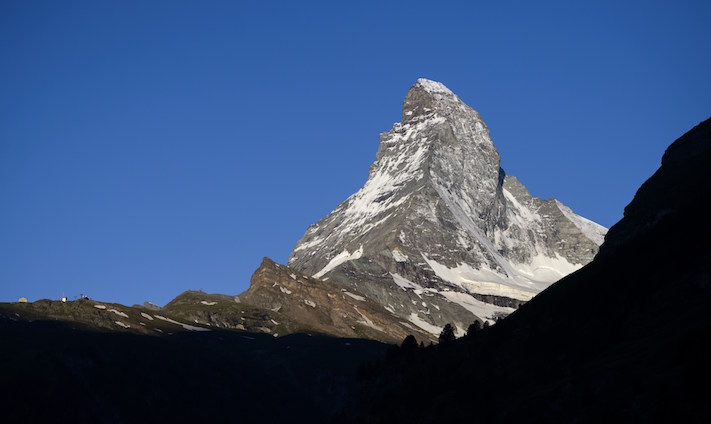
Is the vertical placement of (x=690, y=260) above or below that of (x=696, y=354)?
above

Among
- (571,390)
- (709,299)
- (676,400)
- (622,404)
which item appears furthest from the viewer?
(709,299)

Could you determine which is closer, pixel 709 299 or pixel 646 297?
pixel 709 299

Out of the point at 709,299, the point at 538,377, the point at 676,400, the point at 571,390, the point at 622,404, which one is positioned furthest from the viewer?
the point at 538,377

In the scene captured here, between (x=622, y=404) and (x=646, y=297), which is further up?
(x=646, y=297)

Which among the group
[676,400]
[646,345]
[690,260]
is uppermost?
[690,260]

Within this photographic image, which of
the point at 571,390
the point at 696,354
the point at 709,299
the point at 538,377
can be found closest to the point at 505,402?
the point at 538,377

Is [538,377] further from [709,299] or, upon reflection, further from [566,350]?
[709,299]

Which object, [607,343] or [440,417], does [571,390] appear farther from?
[440,417]

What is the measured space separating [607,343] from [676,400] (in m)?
52.1

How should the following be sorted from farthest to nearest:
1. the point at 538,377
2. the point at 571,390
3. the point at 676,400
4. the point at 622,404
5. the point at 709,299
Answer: the point at 538,377 → the point at 709,299 → the point at 571,390 → the point at 622,404 → the point at 676,400

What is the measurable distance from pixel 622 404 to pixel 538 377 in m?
44.5

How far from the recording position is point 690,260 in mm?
197000

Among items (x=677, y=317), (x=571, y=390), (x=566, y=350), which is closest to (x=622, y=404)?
(x=571, y=390)

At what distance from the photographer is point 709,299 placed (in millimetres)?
178875
